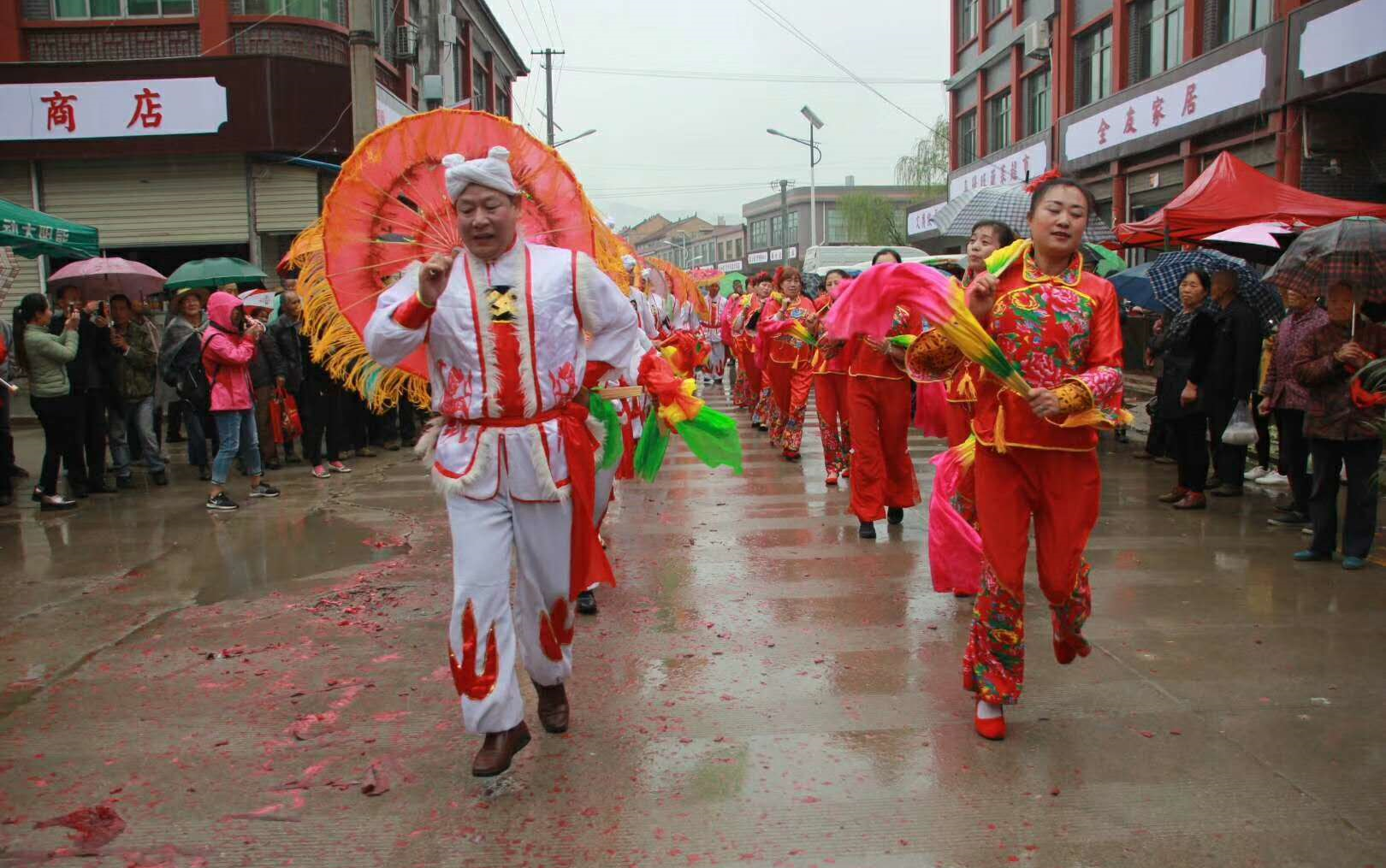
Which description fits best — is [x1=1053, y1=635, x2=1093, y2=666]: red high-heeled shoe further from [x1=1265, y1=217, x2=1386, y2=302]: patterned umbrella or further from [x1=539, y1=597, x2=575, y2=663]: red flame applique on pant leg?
[x1=1265, y1=217, x2=1386, y2=302]: patterned umbrella

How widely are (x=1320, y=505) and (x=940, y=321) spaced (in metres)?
3.96

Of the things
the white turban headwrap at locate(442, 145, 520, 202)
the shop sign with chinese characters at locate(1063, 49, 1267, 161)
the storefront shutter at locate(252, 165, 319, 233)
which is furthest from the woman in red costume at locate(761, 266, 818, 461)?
the storefront shutter at locate(252, 165, 319, 233)

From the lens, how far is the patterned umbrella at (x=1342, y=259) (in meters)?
5.98

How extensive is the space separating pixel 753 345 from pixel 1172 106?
9.22 meters

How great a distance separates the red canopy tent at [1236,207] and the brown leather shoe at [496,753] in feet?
28.7

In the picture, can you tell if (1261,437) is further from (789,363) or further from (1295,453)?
(789,363)

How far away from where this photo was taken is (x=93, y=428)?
989cm

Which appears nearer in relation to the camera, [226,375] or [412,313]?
[412,313]

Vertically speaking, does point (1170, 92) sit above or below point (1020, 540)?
above

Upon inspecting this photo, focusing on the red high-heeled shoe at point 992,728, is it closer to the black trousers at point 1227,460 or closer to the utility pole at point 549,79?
the black trousers at point 1227,460

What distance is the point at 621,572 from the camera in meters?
6.63

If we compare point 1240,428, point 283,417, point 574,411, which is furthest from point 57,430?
point 1240,428

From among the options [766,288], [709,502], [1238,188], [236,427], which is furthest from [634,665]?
[766,288]

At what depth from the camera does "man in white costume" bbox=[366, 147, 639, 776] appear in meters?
3.60
